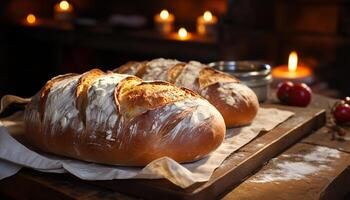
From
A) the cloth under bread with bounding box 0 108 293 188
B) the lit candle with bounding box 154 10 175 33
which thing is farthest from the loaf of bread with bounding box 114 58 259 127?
the lit candle with bounding box 154 10 175 33

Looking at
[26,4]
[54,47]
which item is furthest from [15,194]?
[26,4]

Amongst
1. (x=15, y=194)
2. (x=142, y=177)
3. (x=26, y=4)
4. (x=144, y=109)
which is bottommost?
(x=15, y=194)

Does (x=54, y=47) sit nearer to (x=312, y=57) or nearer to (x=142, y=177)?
(x=312, y=57)

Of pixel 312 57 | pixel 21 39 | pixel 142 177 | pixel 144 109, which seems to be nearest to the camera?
pixel 142 177

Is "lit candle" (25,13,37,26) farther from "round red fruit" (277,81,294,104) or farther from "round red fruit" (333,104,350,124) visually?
"round red fruit" (333,104,350,124)

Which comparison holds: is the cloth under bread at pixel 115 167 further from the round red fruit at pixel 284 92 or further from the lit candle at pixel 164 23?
the lit candle at pixel 164 23
